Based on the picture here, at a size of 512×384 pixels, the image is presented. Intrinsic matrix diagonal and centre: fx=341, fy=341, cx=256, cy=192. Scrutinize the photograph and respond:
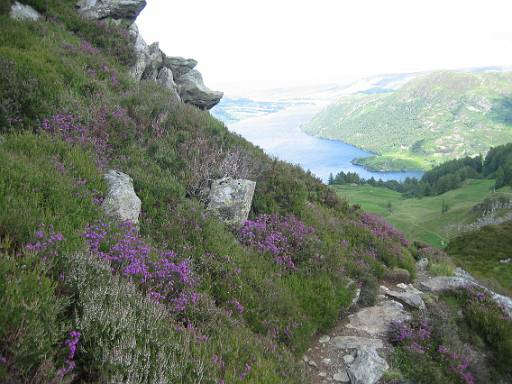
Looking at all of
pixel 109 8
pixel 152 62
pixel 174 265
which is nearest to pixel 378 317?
pixel 174 265

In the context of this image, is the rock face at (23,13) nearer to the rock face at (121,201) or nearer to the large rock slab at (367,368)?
the rock face at (121,201)

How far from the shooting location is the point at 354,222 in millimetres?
11539

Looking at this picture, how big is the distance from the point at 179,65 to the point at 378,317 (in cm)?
1848

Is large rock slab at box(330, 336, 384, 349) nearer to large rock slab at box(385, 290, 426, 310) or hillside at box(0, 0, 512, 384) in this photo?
hillside at box(0, 0, 512, 384)

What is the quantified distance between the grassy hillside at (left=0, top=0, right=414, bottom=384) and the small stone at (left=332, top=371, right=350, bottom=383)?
69cm

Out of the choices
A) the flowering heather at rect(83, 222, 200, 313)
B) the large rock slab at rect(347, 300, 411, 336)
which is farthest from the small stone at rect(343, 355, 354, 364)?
the flowering heather at rect(83, 222, 200, 313)

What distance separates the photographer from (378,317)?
7500 millimetres

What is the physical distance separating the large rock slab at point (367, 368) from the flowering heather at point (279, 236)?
7.41ft

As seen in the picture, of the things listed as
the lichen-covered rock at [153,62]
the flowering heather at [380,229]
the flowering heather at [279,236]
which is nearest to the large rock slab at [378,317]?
the flowering heather at [279,236]

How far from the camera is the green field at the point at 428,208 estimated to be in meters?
99.2

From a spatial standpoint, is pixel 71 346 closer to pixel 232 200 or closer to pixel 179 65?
pixel 232 200

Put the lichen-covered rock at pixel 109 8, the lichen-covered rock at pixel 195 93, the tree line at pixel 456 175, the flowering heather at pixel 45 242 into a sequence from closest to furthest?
the flowering heather at pixel 45 242 → the lichen-covered rock at pixel 109 8 → the lichen-covered rock at pixel 195 93 → the tree line at pixel 456 175

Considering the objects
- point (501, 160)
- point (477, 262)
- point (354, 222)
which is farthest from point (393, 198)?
point (354, 222)

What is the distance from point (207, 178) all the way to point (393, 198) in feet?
544
